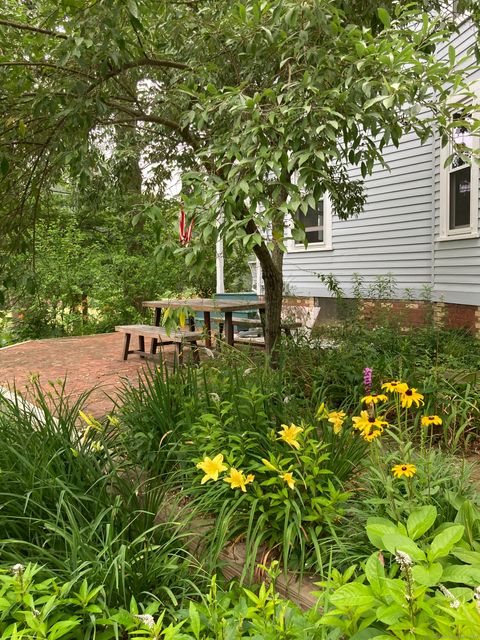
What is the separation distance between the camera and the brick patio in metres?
6.20

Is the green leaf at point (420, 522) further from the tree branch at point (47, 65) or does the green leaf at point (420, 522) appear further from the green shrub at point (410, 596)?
the tree branch at point (47, 65)

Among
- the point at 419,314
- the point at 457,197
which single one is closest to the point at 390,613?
the point at 457,197

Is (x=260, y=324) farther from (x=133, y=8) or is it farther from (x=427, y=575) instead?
(x=427, y=575)

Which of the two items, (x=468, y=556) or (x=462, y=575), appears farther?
(x=468, y=556)

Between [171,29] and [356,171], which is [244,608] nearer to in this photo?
[171,29]

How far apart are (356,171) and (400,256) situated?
2.02m

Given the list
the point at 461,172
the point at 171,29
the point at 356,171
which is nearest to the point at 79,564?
the point at 171,29

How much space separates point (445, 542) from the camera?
158 centimetres

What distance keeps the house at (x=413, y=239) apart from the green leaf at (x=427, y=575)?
258 inches

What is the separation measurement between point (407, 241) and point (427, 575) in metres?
8.59

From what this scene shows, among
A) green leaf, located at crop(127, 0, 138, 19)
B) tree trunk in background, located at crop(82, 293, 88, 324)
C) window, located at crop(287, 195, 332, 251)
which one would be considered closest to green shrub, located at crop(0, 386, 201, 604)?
green leaf, located at crop(127, 0, 138, 19)

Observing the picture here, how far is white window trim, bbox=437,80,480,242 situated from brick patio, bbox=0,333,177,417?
4.65 meters

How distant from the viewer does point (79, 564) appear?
2025mm

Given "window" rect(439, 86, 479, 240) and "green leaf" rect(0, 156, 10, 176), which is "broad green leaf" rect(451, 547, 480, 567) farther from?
"window" rect(439, 86, 479, 240)
